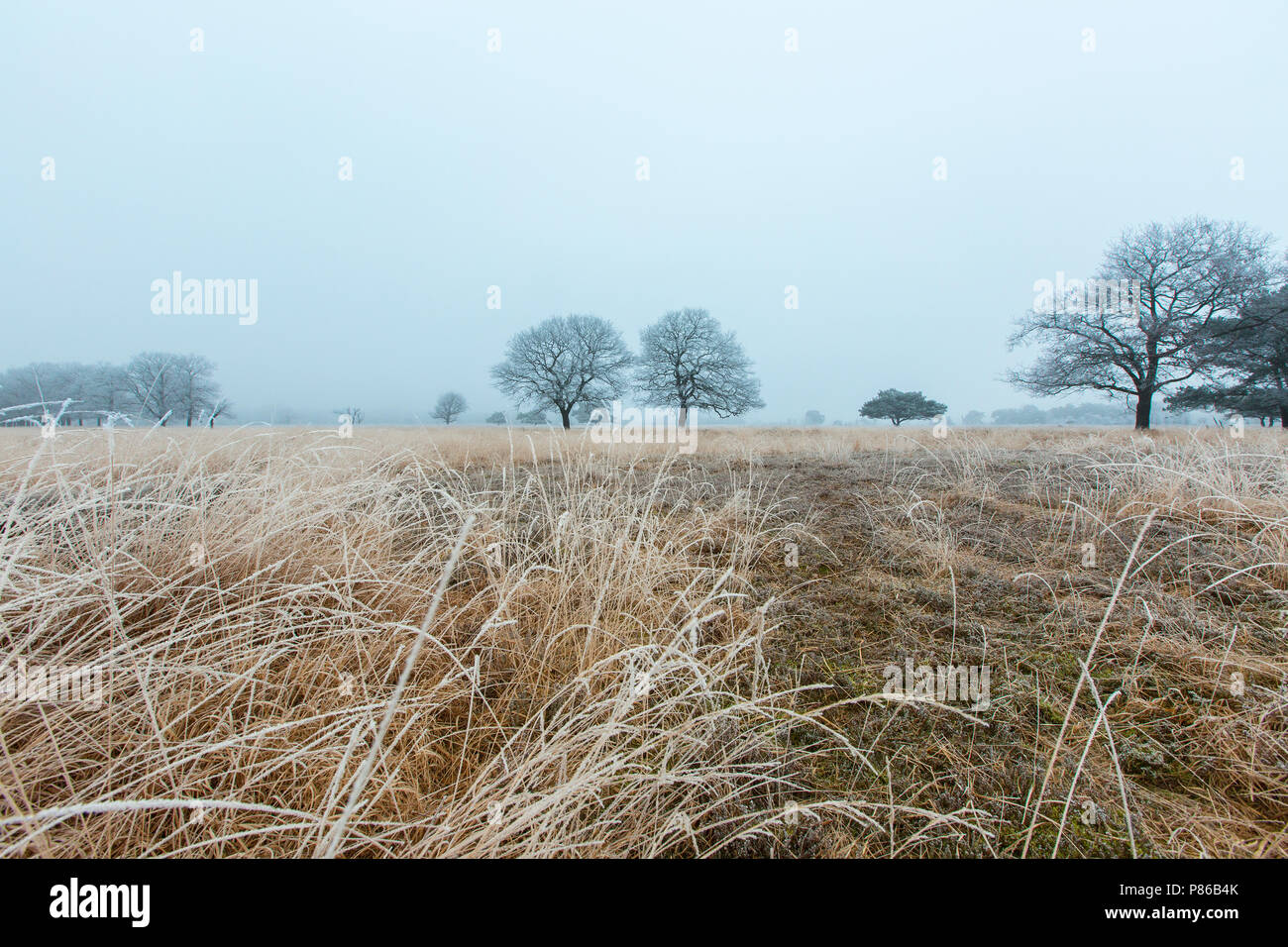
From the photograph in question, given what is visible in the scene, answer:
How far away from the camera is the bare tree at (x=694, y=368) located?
86.1ft

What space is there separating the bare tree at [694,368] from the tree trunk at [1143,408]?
52.1 ft

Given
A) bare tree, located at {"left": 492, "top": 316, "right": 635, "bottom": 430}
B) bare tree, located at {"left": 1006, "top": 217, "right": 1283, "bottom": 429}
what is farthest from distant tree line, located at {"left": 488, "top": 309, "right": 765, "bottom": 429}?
bare tree, located at {"left": 1006, "top": 217, "right": 1283, "bottom": 429}

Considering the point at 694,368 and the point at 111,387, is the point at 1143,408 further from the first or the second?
the point at 111,387

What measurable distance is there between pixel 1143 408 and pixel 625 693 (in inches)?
1041

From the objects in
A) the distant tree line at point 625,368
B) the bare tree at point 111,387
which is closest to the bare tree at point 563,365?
the distant tree line at point 625,368

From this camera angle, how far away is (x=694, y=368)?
26250mm

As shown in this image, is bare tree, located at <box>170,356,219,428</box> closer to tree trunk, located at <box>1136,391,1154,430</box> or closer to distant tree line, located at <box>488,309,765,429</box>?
distant tree line, located at <box>488,309,765,429</box>

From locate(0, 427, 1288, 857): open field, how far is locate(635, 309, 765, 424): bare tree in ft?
79.9

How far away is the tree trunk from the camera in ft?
58.1

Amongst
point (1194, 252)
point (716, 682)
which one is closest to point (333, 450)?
point (716, 682)

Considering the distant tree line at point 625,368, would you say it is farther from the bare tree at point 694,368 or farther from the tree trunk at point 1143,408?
the tree trunk at point 1143,408

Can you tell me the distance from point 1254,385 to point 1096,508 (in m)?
28.2

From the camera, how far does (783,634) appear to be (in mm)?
1795
